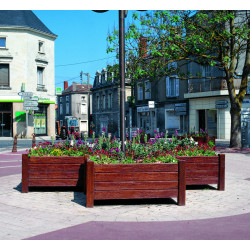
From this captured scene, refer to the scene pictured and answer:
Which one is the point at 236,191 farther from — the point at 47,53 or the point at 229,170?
the point at 47,53

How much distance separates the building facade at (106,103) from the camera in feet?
146

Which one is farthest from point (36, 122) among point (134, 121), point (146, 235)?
point (146, 235)

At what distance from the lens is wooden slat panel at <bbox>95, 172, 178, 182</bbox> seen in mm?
6129

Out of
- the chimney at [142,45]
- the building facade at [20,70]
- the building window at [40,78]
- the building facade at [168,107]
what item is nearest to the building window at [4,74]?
the building facade at [20,70]

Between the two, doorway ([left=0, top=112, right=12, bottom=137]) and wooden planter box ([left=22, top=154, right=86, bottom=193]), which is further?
doorway ([left=0, top=112, right=12, bottom=137])

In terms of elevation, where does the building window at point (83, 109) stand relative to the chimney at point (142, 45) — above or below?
below

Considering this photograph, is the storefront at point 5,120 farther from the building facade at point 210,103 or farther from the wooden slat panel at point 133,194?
the wooden slat panel at point 133,194

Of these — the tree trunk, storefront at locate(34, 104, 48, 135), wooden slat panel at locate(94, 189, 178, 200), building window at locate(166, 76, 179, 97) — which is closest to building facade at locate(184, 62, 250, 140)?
building window at locate(166, 76, 179, 97)

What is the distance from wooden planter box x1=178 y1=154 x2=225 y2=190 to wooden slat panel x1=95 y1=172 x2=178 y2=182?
1.37m

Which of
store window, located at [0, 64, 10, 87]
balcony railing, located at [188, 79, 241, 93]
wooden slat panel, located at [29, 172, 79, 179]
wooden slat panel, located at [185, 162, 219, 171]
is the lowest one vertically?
wooden slat panel, located at [29, 172, 79, 179]

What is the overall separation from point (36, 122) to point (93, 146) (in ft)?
86.9

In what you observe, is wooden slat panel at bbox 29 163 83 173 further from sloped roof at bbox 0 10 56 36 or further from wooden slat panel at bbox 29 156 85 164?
sloped roof at bbox 0 10 56 36

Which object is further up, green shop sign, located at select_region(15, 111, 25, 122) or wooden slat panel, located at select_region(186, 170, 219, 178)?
green shop sign, located at select_region(15, 111, 25, 122)

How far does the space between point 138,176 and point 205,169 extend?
83.0 inches
